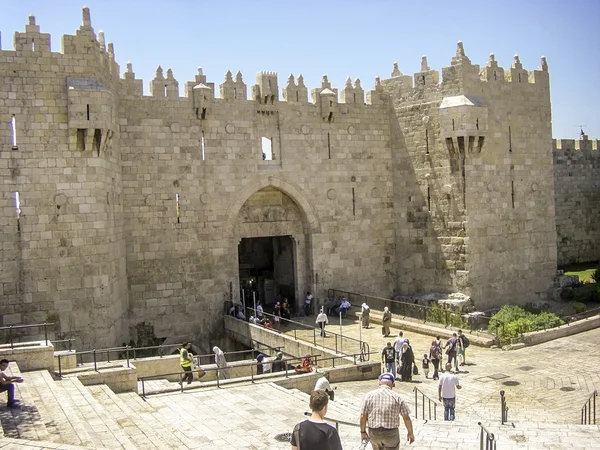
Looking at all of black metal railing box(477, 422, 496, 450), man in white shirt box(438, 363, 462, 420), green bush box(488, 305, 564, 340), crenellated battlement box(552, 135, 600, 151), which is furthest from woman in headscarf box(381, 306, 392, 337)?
crenellated battlement box(552, 135, 600, 151)

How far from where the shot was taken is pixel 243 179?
1011 inches

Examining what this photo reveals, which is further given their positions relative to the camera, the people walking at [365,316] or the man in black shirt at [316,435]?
the people walking at [365,316]

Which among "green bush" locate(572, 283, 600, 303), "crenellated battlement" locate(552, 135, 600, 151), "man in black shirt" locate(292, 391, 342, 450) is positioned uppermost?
"crenellated battlement" locate(552, 135, 600, 151)

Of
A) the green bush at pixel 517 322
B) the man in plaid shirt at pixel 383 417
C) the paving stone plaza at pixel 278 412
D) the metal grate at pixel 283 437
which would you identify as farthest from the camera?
the green bush at pixel 517 322

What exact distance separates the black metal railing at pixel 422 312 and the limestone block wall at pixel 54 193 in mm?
10319

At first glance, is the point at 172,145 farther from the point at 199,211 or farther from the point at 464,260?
the point at 464,260

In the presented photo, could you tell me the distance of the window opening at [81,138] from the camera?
1962 cm

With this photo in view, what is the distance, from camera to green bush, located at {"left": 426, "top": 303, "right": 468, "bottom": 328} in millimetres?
24312

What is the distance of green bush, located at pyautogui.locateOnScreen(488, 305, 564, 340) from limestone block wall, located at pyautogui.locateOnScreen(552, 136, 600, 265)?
1466cm

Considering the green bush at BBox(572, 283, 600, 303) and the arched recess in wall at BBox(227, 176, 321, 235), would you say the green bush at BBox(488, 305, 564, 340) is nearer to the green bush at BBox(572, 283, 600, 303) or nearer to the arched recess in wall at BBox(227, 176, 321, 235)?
the green bush at BBox(572, 283, 600, 303)

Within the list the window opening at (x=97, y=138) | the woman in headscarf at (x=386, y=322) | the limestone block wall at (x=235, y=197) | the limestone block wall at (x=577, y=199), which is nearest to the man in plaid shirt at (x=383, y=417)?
the window opening at (x=97, y=138)

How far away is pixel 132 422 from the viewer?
41.6 ft

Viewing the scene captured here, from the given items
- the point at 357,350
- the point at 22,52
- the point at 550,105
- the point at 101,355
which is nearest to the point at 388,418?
the point at 357,350

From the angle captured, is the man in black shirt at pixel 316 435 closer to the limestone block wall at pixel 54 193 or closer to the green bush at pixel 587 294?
the limestone block wall at pixel 54 193
